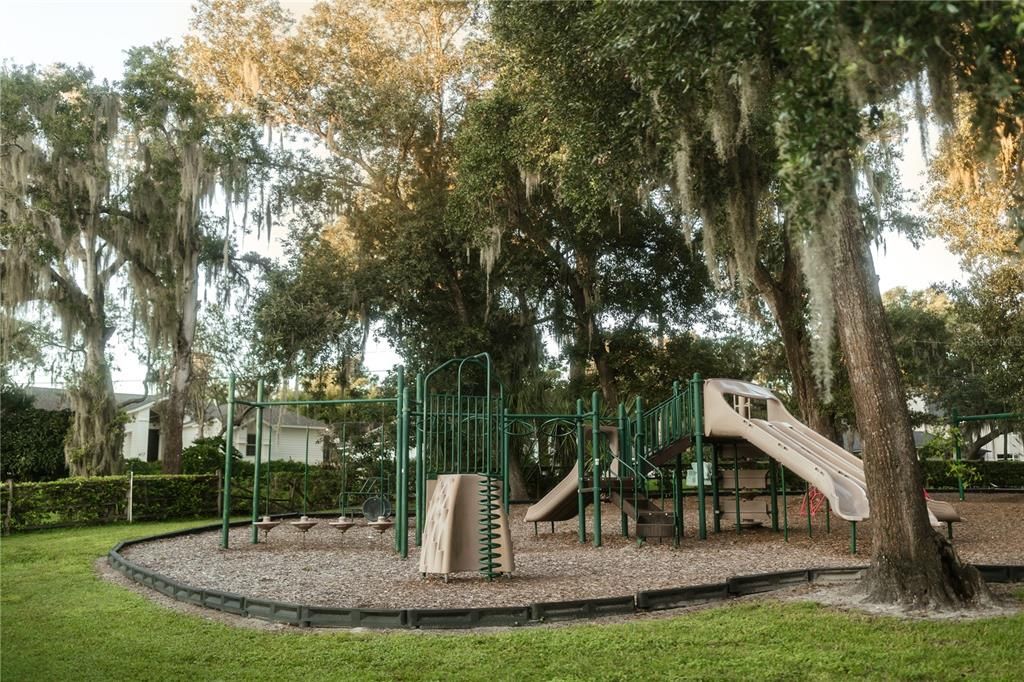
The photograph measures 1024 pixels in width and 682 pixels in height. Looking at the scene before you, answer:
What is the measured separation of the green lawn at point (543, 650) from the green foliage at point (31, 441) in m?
15.3

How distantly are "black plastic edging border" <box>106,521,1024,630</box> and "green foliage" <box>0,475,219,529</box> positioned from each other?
747 centimetres

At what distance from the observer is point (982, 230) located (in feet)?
58.6

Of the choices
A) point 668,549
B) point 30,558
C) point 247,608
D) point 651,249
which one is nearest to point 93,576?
point 30,558

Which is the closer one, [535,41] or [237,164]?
[535,41]

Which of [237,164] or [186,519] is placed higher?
[237,164]

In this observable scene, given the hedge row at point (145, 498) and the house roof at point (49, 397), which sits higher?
the house roof at point (49, 397)

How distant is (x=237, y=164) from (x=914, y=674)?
56.7 ft

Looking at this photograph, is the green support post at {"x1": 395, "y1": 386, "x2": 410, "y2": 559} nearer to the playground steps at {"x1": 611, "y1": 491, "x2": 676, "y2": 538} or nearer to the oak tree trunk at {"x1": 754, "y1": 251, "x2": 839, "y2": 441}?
the playground steps at {"x1": 611, "y1": 491, "x2": 676, "y2": 538}

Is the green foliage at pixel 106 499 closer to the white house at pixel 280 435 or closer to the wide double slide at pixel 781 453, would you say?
the wide double slide at pixel 781 453

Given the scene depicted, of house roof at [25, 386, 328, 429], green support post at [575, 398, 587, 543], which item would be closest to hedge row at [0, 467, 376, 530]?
green support post at [575, 398, 587, 543]

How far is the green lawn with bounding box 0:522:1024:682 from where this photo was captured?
4727 millimetres

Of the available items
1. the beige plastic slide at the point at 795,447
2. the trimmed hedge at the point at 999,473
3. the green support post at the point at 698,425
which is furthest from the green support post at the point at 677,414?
the trimmed hedge at the point at 999,473

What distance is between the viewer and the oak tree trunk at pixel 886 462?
629 centimetres

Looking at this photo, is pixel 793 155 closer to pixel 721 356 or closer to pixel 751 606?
pixel 751 606
